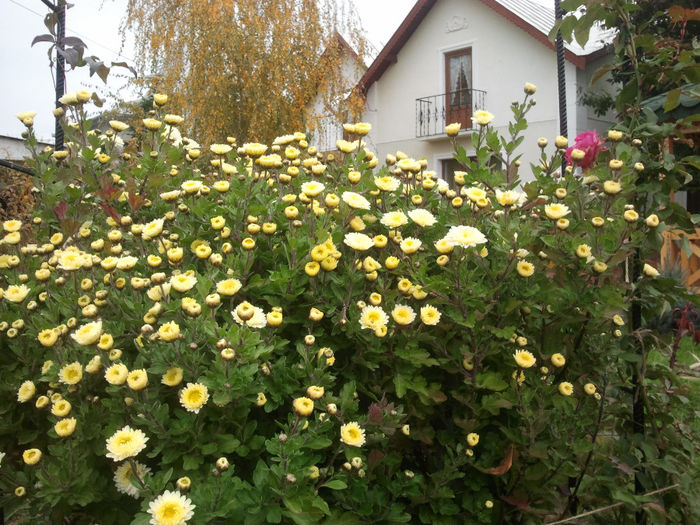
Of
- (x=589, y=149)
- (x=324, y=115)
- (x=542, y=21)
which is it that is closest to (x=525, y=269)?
(x=589, y=149)

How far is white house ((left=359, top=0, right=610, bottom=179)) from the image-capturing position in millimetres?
12820

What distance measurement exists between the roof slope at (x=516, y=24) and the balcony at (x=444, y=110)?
4.81 feet

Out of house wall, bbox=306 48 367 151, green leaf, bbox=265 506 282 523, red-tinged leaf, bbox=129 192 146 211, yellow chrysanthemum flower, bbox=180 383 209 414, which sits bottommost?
green leaf, bbox=265 506 282 523

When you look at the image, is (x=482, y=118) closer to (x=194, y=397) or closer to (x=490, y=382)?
(x=490, y=382)

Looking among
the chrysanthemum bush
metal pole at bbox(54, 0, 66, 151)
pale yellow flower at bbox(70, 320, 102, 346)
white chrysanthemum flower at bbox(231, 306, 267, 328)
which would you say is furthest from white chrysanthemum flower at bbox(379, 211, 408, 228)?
metal pole at bbox(54, 0, 66, 151)

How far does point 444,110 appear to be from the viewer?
48.2ft

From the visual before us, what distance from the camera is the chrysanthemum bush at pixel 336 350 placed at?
3.99ft

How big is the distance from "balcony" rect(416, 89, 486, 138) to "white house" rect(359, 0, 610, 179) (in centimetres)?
3

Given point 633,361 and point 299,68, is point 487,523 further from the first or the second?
point 299,68

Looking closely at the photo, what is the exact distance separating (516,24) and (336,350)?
13584 millimetres

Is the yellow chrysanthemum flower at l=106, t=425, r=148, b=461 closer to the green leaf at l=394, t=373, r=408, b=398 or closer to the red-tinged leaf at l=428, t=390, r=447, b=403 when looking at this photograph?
the green leaf at l=394, t=373, r=408, b=398

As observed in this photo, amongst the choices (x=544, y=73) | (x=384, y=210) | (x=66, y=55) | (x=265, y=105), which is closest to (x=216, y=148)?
(x=384, y=210)

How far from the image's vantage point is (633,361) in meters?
1.60

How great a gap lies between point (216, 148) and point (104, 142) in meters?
0.45
